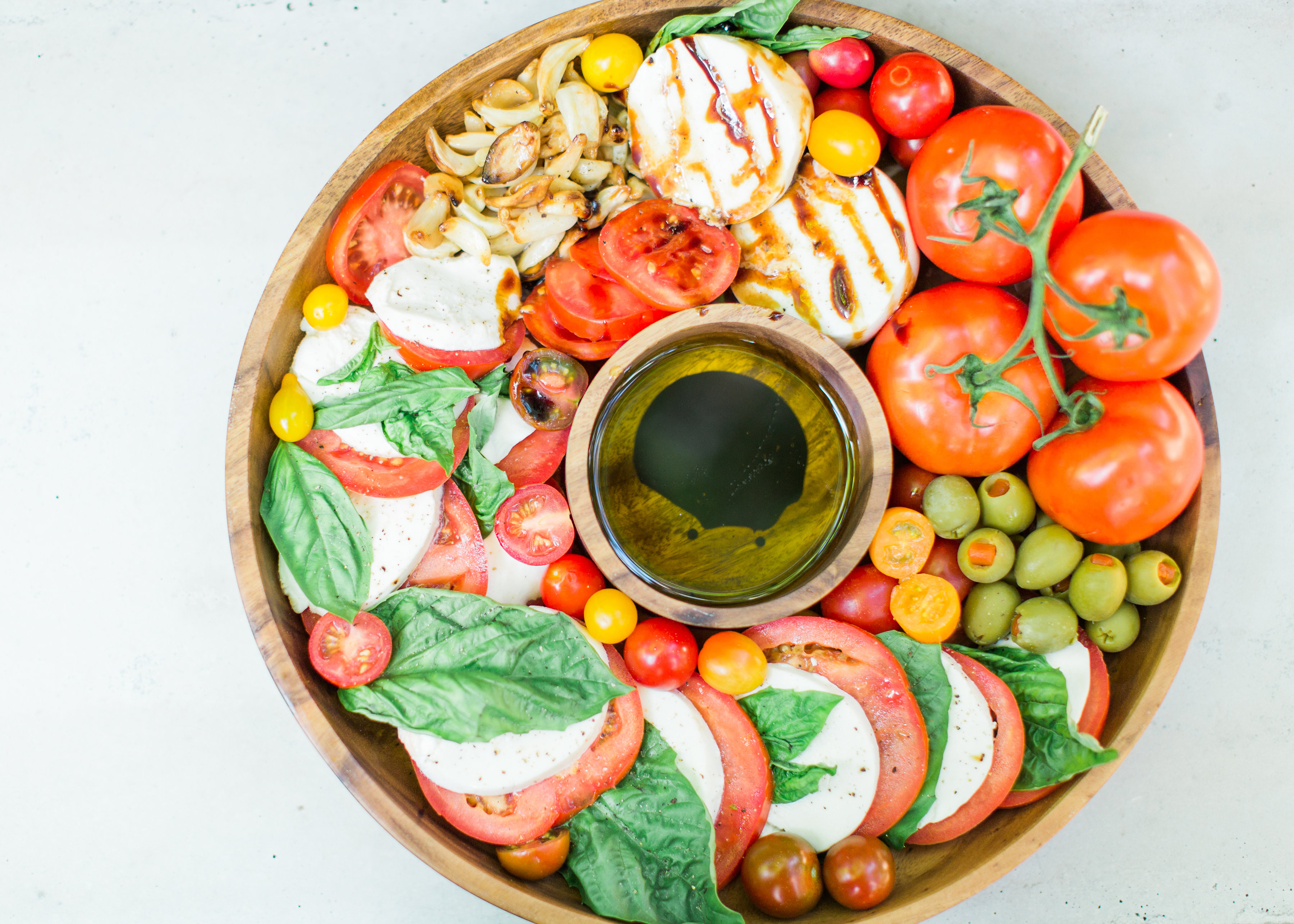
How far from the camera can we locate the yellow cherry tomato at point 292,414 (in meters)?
1.58

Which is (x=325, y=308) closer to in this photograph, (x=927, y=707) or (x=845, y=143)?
(x=845, y=143)

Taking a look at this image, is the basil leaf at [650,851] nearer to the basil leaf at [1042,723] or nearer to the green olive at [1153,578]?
the basil leaf at [1042,723]

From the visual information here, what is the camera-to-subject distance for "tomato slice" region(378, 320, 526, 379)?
159cm

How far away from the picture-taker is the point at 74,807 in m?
1.97

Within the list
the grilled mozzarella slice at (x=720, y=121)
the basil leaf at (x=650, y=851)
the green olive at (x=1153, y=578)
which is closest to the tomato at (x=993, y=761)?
the green olive at (x=1153, y=578)

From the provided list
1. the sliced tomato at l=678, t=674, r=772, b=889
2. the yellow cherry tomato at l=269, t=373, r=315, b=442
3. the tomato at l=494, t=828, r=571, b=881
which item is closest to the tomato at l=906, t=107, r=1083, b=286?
the sliced tomato at l=678, t=674, r=772, b=889

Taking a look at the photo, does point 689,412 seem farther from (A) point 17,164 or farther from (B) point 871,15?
(A) point 17,164

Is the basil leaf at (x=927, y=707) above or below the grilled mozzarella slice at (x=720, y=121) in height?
below

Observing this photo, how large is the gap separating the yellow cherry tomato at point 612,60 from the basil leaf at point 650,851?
1362 millimetres

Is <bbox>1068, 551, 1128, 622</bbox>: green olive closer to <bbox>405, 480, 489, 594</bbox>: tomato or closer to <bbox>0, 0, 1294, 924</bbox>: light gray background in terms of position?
<bbox>0, 0, 1294, 924</bbox>: light gray background

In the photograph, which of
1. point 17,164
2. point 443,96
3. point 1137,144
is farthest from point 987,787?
point 17,164

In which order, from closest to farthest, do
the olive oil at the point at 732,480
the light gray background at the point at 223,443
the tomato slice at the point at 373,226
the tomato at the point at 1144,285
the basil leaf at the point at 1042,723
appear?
the tomato at the point at 1144,285, the basil leaf at the point at 1042,723, the tomato slice at the point at 373,226, the olive oil at the point at 732,480, the light gray background at the point at 223,443

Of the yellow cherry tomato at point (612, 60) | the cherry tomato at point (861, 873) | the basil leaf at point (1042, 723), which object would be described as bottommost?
the cherry tomato at point (861, 873)

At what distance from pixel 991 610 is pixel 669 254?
3.24ft
